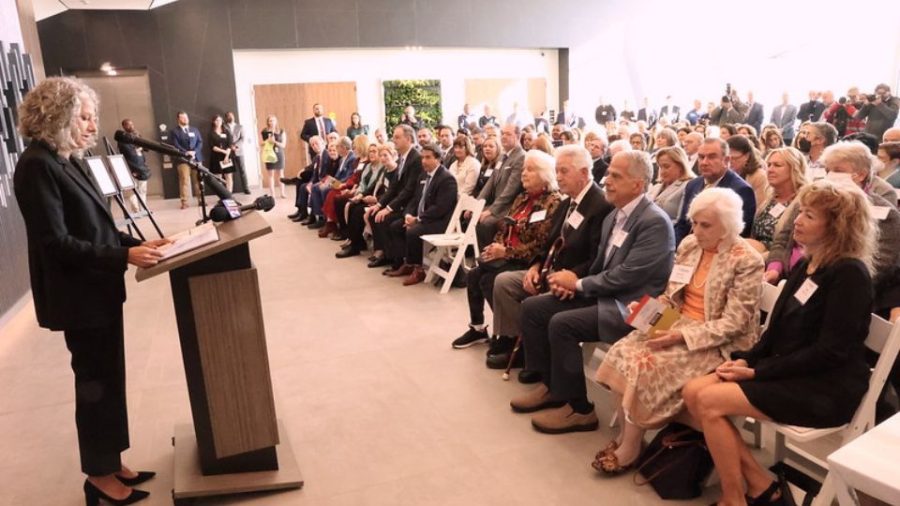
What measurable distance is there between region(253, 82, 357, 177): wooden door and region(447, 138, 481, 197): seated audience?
7.88 m

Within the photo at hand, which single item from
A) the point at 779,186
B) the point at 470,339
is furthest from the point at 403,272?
the point at 779,186

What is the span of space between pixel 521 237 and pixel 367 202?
3262 mm

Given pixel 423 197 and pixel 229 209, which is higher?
pixel 229 209

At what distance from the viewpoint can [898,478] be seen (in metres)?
1.18

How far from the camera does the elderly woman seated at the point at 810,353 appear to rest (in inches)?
82.2

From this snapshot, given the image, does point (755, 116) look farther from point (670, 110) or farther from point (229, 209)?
point (229, 209)

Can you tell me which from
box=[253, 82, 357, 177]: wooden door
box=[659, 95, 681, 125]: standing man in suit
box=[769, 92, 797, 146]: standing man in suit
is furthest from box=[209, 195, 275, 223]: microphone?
box=[659, 95, 681, 125]: standing man in suit

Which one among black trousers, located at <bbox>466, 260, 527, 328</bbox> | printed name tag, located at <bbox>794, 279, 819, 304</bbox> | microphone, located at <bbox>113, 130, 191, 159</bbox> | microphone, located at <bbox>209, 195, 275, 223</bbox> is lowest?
black trousers, located at <bbox>466, 260, 527, 328</bbox>

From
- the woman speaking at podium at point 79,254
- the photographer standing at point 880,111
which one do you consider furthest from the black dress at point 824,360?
the photographer standing at point 880,111

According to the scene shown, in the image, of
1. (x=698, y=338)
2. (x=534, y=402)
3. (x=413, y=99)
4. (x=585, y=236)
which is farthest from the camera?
(x=413, y=99)

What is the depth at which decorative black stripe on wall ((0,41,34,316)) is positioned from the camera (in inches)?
206

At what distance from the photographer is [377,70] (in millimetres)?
14094

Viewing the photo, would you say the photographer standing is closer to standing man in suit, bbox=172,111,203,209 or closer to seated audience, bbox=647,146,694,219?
seated audience, bbox=647,146,694,219

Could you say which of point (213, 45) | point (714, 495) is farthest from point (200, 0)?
point (714, 495)
